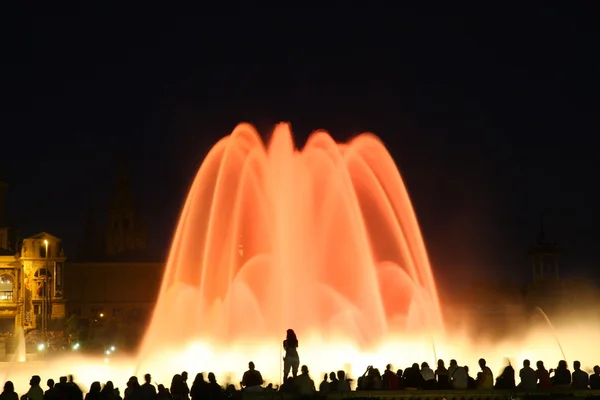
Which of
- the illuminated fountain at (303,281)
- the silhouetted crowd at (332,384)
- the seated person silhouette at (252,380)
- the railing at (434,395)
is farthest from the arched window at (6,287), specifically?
the railing at (434,395)

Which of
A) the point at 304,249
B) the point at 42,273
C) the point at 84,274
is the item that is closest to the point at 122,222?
the point at 84,274

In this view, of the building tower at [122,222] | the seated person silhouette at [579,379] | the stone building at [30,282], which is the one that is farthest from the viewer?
the building tower at [122,222]

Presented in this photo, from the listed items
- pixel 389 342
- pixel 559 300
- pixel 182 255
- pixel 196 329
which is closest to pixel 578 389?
pixel 389 342

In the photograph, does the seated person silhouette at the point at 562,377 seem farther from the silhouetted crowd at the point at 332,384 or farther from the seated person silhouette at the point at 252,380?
the seated person silhouette at the point at 252,380

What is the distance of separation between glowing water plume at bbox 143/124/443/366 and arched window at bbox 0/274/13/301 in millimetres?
69770

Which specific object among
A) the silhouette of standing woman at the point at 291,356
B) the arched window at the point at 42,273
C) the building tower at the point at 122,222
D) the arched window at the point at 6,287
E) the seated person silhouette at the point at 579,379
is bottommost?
the seated person silhouette at the point at 579,379

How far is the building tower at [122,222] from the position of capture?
134 metres

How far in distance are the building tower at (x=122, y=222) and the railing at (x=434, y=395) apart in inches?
4553

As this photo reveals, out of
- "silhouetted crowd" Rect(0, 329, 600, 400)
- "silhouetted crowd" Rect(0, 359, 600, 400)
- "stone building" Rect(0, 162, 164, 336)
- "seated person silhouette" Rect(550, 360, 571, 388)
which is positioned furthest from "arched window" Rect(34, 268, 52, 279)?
"seated person silhouette" Rect(550, 360, 571, 388)

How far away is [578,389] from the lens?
1894 centimetres

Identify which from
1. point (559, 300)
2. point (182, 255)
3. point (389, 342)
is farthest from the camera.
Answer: point (559, 300)

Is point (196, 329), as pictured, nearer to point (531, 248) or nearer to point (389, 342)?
point (389, 342)

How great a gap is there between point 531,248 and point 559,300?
5.85m

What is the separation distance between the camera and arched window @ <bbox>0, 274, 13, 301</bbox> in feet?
336
